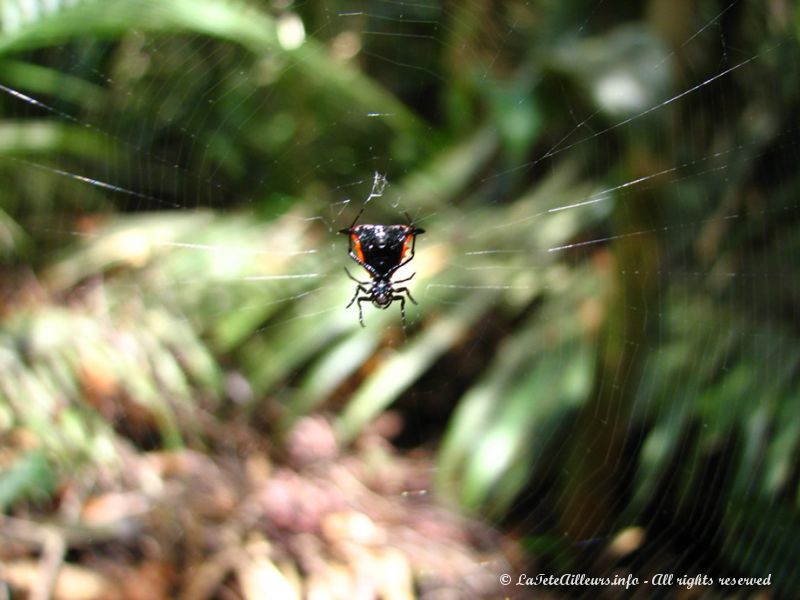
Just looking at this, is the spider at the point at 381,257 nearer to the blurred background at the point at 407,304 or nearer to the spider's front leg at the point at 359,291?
the spider's front leg at the point at 359,291

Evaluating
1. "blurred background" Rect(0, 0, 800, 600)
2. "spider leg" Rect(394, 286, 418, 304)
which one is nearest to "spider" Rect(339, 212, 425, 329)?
"spider leg" Rect(394, 286, 418, 304)

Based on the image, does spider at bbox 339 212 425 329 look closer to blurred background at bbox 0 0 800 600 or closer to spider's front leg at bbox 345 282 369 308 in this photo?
spider's front leg at bbox 345 282 369 308

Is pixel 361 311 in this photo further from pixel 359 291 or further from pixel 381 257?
pixel 381 257

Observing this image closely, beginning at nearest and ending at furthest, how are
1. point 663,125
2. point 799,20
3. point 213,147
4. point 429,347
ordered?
point 799,20 → point 663,125 → point 429,347 → point 213,147

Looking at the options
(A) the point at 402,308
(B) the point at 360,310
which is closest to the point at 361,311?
(B) the point at 360,310

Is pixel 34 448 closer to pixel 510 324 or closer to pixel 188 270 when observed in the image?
pixel 188 270

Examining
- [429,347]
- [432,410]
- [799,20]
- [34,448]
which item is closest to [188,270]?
[34,448]

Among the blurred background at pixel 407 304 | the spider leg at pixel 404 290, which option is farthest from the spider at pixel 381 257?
the blurred background at pixel 407 304
